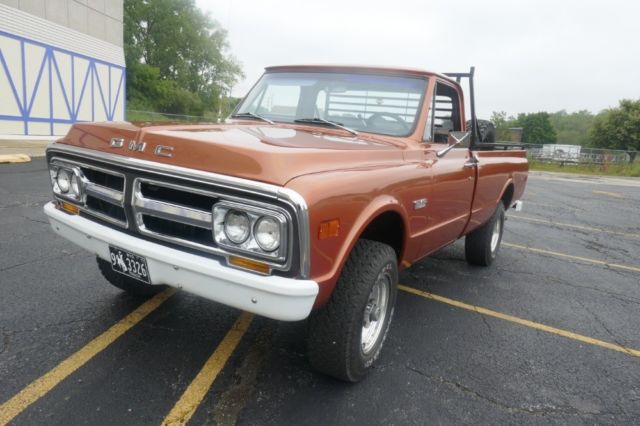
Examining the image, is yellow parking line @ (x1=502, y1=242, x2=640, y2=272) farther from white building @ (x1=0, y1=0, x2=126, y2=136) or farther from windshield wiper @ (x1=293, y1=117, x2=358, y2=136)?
white building @ (x1=0, y1=0, x2=126, y2=136)

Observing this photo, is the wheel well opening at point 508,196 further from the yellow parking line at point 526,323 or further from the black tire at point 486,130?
the yellow parking line at point 526,323

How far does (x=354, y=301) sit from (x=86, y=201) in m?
1.69

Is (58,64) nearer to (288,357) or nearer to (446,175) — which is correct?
(446,175)

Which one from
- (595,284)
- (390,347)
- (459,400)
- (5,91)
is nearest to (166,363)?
(390,347)

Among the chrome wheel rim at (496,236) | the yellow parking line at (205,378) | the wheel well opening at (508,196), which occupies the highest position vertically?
the wheel well opening at (508,196)

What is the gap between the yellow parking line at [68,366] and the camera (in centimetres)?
224

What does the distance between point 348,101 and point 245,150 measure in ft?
5.39

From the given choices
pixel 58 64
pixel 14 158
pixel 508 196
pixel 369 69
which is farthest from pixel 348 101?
pixel 58 64

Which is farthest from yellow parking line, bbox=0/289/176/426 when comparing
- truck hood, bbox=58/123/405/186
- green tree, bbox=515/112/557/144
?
green tree, bbox=515/112/557/144

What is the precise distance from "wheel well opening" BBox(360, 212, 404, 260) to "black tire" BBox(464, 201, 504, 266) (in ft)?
7.90

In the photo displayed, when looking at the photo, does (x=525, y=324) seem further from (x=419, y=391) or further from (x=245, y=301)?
(x=245, y=301)

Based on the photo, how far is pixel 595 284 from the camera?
16.8 feet

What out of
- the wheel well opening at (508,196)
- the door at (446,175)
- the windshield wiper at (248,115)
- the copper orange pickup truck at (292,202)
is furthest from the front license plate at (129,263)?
the wheel well opening at (508,196)

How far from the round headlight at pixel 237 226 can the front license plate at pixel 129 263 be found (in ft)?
1.77
